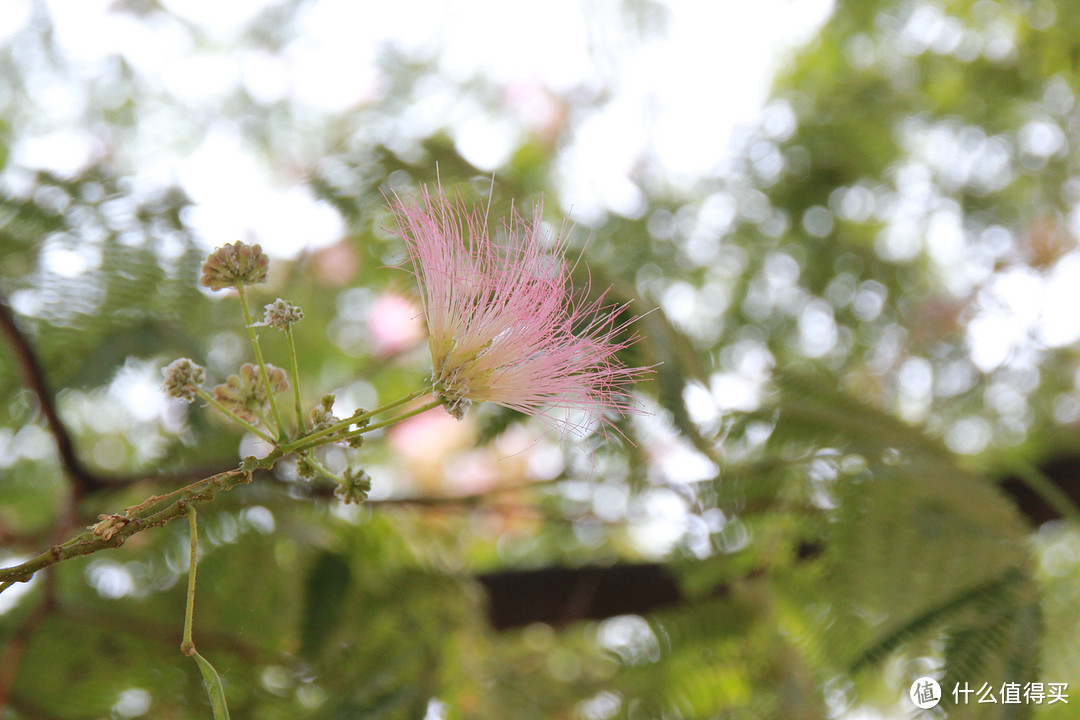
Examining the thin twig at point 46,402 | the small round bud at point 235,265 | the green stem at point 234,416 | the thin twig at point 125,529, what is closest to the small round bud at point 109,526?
the thin twig at point 125,529

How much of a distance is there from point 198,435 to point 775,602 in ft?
3.94

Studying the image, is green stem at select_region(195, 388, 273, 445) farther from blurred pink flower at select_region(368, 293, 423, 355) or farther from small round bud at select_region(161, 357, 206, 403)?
blurred pink flower at select_region(368, 293, 423, 355)

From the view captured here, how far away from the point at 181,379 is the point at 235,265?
0.33ft

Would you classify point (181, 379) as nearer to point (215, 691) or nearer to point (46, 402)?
point (215, 691)

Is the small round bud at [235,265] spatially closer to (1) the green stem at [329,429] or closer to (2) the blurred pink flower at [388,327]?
(1) the green stem at [329,429]

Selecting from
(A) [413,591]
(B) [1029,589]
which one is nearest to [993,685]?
(B) [1029,589]

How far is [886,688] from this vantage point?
204cm

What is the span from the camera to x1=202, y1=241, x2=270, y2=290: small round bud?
0.67m

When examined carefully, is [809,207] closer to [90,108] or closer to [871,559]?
[871,559]

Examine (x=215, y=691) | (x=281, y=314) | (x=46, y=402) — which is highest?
(x=46, y=402)

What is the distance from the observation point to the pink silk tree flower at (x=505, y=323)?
765mm

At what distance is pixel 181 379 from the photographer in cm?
65

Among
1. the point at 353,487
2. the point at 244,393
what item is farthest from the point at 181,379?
the point at 353,487

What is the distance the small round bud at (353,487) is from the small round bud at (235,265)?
176 mm
